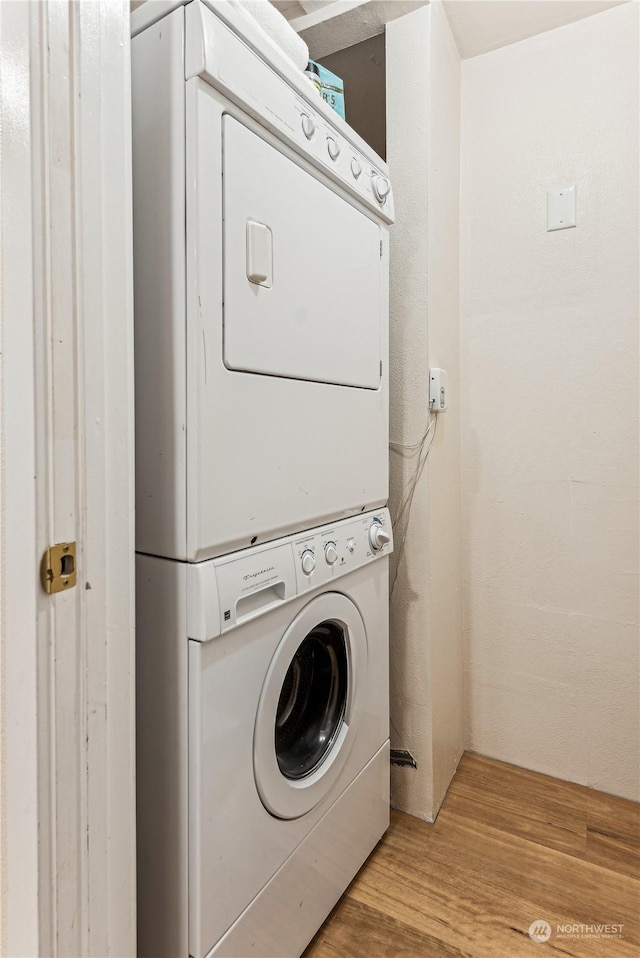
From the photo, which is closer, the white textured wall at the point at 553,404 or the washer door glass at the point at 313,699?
the washer door glass at the point at 313,699

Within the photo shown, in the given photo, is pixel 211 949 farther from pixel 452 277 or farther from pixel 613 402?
pixel 452 277

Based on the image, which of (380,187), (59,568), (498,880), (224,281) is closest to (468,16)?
(380,187)

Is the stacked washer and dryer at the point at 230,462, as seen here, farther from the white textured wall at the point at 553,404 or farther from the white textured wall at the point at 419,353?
the white textured wall at the point at 553,404

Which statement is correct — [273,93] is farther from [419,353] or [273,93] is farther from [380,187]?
[419,353]

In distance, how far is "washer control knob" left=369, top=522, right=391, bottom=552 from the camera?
1312 mm

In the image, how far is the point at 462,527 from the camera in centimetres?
186

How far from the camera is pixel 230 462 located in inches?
35.4

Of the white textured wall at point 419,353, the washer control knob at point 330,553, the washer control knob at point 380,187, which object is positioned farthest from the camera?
the white textured wall at point 419,353

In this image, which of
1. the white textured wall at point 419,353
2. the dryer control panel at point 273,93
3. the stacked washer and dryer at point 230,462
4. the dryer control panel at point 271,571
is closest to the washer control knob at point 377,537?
the dryer control panel at point 271,571

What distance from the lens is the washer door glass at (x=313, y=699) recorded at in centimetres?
118

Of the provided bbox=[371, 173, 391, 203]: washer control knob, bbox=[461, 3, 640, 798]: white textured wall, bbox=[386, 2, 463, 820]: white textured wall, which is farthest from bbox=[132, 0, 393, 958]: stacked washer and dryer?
bbox=[461, 3, 640, 798]: white textured wall

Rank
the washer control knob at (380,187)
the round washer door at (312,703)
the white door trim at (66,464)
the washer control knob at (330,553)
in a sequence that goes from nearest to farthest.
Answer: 1. the white door trim at (66,464)
2. the round washer door at (312,703)
3. the washer control knob at (330,553)
4. the washer control knob at (380,187)

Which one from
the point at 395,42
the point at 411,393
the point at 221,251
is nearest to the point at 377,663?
the point at 411,393

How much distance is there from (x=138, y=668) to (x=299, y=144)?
0.96 m
